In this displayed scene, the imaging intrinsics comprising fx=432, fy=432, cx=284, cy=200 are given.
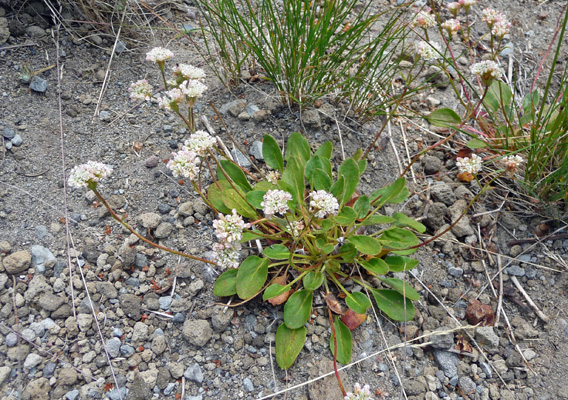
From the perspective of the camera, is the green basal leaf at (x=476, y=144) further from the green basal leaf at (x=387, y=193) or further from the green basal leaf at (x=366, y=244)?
the green basal leaf at (x=366, y=244)

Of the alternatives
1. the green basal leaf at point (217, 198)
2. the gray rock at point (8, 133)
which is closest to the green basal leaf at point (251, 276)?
the green basal leaf at point (217, 198)

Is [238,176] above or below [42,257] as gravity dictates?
above

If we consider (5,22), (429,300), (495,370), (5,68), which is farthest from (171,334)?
(5,22)

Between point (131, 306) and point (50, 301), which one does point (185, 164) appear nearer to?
point (131, 306)

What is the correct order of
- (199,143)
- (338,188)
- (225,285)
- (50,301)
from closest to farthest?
1. (199,143)
2. (50,301)
3. (225,285)
4. (338,188)

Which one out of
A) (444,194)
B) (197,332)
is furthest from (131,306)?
(444,194)

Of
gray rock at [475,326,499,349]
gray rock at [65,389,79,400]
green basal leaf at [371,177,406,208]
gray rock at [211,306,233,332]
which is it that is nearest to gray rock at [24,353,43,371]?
gray rock at [65,389,79,400]

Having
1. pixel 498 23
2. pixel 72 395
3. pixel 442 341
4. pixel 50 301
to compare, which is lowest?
pixel 72 395
